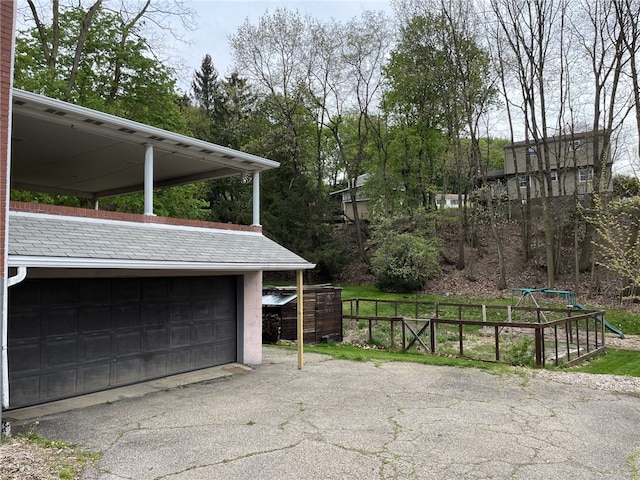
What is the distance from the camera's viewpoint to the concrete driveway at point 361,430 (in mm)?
5051

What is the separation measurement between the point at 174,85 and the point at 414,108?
661 inches

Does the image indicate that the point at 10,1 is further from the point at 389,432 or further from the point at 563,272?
the point at 563,272

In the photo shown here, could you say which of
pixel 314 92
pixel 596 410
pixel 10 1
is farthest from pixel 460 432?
pixel 314 92

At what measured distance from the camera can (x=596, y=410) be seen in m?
7.45

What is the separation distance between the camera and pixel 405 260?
2508 cm

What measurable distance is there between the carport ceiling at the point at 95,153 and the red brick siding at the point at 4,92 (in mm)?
606

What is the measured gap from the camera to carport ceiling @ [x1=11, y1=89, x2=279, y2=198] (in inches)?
294

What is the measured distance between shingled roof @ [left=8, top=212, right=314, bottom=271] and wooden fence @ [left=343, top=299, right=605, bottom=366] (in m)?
4.42

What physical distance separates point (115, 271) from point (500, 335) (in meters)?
12.3

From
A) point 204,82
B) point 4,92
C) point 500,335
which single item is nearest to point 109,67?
point 4,92

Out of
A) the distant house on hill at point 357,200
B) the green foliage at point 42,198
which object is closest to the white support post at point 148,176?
the green foliage at point 42,198

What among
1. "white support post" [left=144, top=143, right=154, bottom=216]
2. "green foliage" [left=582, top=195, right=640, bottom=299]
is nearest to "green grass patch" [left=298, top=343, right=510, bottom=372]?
"green foliage" [left=582, top=195, right=640, bottom=299]

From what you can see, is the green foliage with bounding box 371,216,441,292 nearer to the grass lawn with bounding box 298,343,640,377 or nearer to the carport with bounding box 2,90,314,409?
→ the grass lawn with bounding box 298,343,640,377

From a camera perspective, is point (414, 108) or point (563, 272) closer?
point (563, 272)
